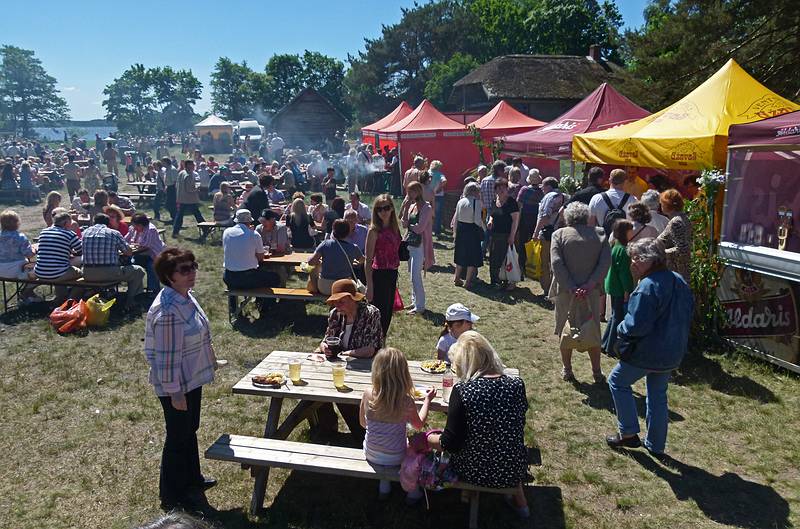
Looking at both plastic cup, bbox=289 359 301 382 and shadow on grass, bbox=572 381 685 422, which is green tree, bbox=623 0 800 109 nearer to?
shadow on grass, bbox=572 381 685 422

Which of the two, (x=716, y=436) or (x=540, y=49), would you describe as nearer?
(x=716, y=436)

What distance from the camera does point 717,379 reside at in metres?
5.77

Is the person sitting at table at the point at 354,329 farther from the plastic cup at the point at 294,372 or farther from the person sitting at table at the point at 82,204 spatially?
the person sitting at table at the point at 82,204

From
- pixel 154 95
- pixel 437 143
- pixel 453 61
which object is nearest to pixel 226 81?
pixel 154 95

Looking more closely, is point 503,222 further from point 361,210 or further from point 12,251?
point 12,251

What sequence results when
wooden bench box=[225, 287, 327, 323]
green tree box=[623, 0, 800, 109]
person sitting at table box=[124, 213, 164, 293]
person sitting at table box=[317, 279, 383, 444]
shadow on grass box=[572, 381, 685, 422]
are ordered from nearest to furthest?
person sitting at table box=[317, 279, 383, 444] → shadow on grass box=[572, 381, 685, 422] → wooden bench box=[225, 287, 327, 323] → person sitting at table box=[124, 213, 164, 293] → green tree box=[623, 0, 800, 109]

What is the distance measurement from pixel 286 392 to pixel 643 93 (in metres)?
16.6

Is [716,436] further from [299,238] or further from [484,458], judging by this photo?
[299,238]

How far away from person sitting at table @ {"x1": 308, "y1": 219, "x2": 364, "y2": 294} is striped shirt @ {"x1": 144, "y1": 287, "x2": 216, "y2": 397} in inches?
119

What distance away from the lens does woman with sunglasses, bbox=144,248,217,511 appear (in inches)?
141

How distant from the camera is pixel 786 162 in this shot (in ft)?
24.3

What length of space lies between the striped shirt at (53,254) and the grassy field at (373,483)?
97 cm

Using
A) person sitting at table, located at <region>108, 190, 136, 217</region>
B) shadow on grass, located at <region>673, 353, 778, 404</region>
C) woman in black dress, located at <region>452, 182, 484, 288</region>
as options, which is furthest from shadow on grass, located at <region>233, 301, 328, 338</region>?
person sitting at table, located at <region>108, 190, 136, 217</region>

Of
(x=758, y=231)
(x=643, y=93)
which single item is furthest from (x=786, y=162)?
(x=643, y=93)
